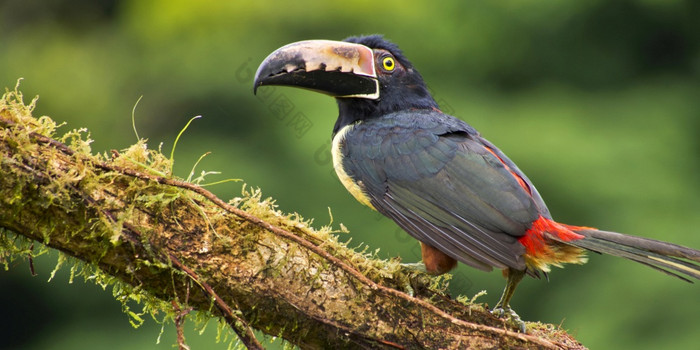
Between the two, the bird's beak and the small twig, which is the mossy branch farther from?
the bird's beak

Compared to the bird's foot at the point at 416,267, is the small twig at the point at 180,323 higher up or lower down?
lower down

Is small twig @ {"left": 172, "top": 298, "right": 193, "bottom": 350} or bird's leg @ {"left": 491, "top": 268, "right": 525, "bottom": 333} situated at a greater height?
bird's leg @ {"left": 491, "top": 268, "right": 525, "bottom": 333}

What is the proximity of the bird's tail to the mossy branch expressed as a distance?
569mm

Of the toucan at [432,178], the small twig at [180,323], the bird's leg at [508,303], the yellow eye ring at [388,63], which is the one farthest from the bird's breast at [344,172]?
the small twig at [180,323]

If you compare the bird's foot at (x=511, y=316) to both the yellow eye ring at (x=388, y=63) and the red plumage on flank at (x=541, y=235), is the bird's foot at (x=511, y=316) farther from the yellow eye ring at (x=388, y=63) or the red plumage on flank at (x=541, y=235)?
the yellow eye ring at (x=388, y=63)

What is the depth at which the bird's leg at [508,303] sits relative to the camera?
3074 mm

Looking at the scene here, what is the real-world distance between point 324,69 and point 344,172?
0.56 meters

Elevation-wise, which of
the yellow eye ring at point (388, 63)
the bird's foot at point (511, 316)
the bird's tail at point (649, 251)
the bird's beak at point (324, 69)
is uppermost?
the yellow eye ring at point (388, 63)

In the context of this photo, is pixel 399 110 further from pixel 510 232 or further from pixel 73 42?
pixel 73 42

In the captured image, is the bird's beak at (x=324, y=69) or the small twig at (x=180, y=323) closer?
the small twig at (x=180, y=323)

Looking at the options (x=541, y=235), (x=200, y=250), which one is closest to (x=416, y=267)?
(x=541, y=235)

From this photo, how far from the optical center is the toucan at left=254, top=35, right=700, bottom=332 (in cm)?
325

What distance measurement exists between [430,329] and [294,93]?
4.72 meters

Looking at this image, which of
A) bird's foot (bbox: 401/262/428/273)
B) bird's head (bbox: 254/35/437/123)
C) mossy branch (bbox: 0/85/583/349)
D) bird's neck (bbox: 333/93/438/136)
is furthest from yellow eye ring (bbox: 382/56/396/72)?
mossy branch (bbox: 0/85/583/349)
